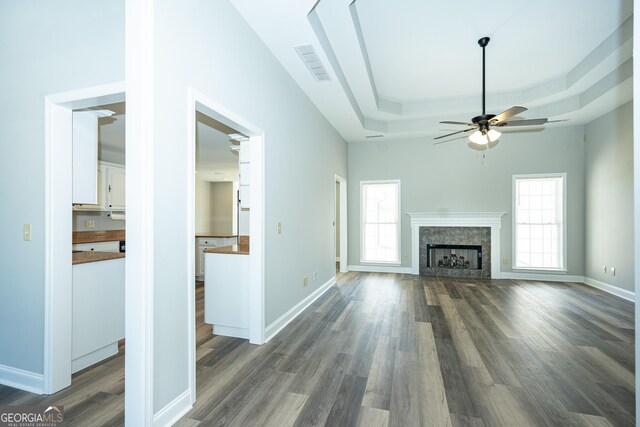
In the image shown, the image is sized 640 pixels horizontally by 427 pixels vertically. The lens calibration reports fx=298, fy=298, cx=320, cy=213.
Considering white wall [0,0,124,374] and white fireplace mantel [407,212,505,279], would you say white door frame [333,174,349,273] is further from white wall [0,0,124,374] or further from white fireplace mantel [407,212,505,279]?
white wall [0,0,124,374]

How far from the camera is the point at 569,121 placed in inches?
212

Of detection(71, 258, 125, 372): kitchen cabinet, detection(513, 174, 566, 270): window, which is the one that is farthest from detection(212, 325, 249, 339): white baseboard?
detection(513, 174, 566, 270): window

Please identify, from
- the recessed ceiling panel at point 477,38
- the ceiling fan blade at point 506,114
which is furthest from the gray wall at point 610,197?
the ceiling fan blade at point 506,114

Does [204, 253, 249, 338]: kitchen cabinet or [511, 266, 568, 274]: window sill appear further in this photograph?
[511, 266, 568, 274]: window sill

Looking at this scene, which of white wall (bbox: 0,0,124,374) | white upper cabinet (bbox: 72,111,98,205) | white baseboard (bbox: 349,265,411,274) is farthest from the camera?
white baseboard (bbox: 349,265,411,274)

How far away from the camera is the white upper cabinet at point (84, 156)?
2467 mm

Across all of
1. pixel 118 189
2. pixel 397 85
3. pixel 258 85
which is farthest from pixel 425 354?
pixel 118 189

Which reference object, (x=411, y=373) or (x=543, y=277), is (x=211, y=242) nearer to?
(x=411, y=373)

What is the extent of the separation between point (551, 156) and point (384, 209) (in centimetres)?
335

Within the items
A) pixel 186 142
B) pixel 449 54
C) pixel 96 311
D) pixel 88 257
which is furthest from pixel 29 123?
pixel 449 54

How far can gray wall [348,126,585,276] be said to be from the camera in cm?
571

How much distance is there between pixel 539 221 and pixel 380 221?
3.10 meters

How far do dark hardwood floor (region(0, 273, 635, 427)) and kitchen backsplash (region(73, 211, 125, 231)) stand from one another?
389 centimetres

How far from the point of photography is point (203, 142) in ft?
17.4
